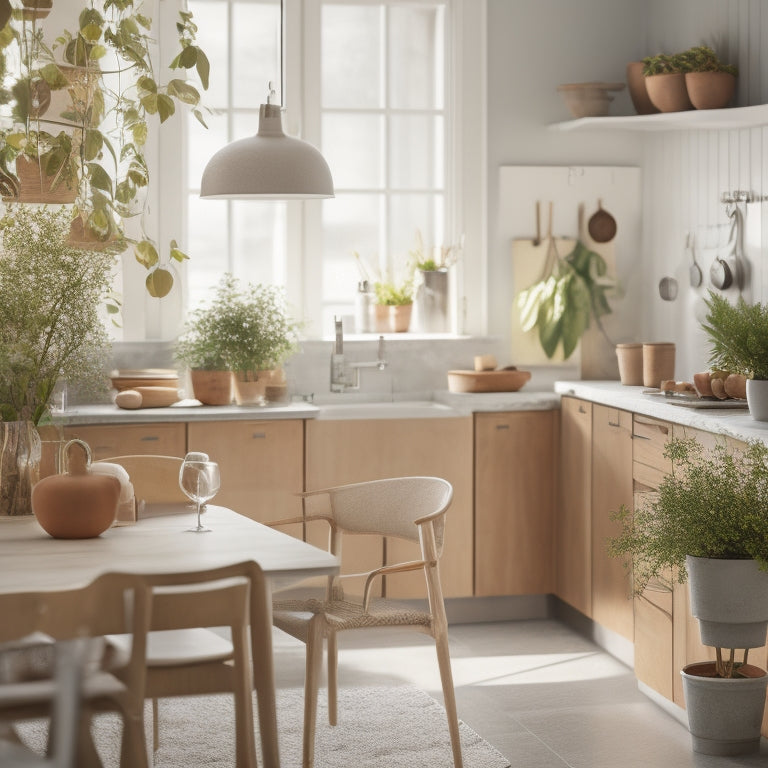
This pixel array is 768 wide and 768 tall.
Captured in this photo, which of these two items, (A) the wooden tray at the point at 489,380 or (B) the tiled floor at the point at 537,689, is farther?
(A) the wooden tray at the point at 489,380

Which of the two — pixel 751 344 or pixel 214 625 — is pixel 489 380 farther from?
pixel 214 625

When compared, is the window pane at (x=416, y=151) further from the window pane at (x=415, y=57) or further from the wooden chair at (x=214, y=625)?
the wooden chair at (x=214, y=625)

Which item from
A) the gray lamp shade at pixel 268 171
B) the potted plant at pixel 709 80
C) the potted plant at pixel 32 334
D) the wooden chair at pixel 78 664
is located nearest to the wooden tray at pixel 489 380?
the potted plant at pixel 709 80

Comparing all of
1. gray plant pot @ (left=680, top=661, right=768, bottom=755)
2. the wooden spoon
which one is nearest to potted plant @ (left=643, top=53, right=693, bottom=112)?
the wooden spoon

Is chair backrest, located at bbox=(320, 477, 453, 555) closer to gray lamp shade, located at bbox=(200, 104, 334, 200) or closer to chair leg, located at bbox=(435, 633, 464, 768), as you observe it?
Result: chair leg, located at bbox=(435, 633, 464, 768)

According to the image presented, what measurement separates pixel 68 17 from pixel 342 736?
8.27 ft

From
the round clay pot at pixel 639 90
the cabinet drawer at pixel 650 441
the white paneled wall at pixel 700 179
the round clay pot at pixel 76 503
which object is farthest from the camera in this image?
the round clay pot at pixel 639 90

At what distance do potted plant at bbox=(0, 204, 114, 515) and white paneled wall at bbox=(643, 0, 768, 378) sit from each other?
2.79m

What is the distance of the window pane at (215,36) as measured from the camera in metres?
5.71

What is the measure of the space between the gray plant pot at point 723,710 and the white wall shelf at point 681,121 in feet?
7.08

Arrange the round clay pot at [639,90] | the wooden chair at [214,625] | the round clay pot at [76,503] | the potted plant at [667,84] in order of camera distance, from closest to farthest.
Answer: the wooden chair at [214,625] → the round clay pot at [76,503] → the potted plant at [667,84] → the round clay pot at [639,90]

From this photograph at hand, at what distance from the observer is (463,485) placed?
5375 millimetres

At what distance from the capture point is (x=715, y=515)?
11.6ft

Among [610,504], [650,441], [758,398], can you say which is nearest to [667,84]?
[650,441]
